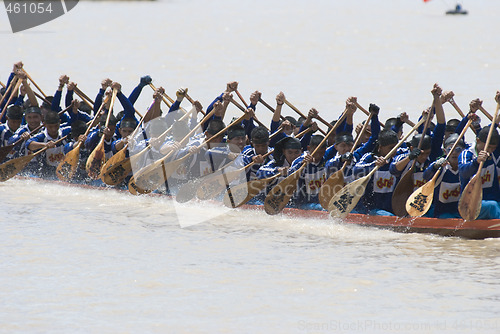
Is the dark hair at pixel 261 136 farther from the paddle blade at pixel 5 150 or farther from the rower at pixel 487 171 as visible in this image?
the paddle blade at pixel 5 150

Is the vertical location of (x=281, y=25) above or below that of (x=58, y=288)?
above

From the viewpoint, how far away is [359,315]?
23.8 feet

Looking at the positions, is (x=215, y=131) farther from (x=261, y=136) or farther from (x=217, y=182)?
(x=261, y=136)

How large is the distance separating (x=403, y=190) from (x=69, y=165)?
549 cm

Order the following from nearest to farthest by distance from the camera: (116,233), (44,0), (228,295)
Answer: (228,295) < (116,233) < (44,0)

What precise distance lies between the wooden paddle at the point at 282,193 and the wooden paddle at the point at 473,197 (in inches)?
83.9

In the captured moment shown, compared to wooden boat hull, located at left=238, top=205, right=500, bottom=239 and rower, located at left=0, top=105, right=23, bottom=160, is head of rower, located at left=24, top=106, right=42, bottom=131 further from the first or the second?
wooden boat hull, located at left=238, top=205, right=500, bottom=239

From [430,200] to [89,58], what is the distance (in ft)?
107

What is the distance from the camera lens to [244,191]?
1048 cm

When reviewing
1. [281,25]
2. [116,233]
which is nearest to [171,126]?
[116,233]

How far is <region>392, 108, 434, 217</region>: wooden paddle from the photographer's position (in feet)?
30.6

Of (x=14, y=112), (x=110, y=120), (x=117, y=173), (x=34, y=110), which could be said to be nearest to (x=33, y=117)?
(x=34, y=110)

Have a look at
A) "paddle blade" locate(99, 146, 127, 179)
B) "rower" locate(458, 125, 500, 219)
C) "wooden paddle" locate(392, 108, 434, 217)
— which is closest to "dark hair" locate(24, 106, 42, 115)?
"paddle blade" locate(99, 146, 127, 179)

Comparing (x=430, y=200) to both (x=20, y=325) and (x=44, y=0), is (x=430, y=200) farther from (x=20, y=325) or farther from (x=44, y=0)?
(x=44, y=0)
